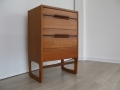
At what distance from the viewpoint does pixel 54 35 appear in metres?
1.24

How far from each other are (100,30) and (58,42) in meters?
1.25

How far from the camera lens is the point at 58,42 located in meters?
1.27

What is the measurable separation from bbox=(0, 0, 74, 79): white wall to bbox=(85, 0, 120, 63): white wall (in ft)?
3.95

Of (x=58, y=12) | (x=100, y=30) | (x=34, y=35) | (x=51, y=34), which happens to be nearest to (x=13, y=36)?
(x=34, y=35)

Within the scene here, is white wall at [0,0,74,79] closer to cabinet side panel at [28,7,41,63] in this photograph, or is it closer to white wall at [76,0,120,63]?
cabinet side panel at [28,7,41,63]

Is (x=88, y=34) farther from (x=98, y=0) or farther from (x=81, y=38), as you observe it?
(x=98, y=0)

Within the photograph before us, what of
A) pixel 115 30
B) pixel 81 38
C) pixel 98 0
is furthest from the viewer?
pixel 81 38

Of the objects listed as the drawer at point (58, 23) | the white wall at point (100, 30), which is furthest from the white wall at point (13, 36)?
the white wall at point (100, 30)

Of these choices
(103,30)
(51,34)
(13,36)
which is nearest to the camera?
(51,34)

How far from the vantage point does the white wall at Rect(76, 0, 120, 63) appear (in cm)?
208

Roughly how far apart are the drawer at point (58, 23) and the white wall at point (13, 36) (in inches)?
17.9

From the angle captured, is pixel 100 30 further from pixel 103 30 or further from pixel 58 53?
pixel 58 53

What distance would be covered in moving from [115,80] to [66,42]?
0.63 m

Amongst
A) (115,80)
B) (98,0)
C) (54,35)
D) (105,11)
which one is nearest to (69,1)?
(98,0)
